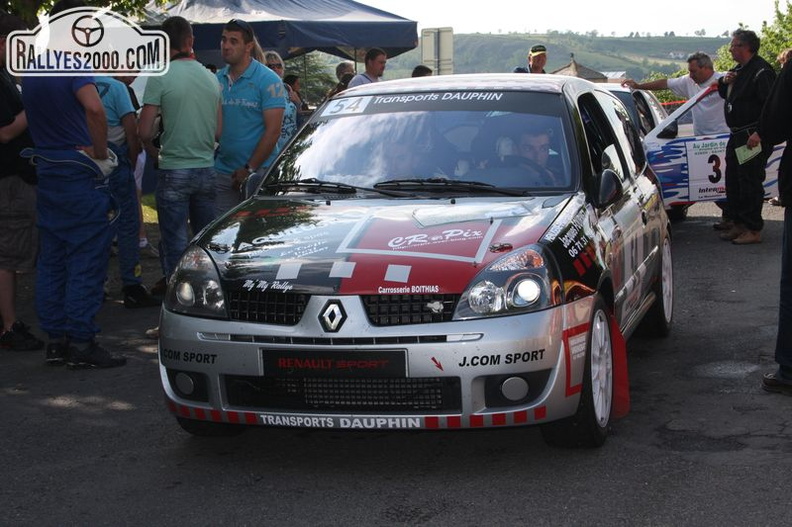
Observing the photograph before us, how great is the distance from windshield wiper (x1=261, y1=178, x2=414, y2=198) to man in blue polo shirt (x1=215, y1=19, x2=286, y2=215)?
2011mm

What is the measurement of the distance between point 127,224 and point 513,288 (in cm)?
527

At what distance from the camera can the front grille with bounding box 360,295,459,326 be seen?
4.74 m

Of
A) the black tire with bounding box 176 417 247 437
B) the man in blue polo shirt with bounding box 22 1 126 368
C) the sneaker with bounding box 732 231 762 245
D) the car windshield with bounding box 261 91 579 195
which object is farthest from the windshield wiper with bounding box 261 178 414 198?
the sneaker with bounding box 732 231 762 245

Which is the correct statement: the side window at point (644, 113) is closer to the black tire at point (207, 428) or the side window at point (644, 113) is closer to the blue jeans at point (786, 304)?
the blue jeans at point (786, 304)

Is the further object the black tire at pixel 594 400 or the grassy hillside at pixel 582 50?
the grassy hillside at pixel 582 50

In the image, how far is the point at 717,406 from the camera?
5945 mm

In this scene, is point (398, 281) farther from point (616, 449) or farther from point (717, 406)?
point (717, 406)

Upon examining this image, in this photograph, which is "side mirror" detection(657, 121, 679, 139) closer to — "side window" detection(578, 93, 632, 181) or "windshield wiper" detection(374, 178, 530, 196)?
"side window" detection(578, 93, 632, 181)

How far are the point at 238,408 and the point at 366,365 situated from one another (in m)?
0.64

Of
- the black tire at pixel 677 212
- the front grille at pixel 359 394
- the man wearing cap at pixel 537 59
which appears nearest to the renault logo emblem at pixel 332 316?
the front grille at pixel 359 394

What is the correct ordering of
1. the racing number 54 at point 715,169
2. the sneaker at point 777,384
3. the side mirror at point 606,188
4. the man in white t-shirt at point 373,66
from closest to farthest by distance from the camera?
the side mirror at point 606,188
the sneaker at point 777,384
the man in white t-shirt at point 373,66
the racing number 54 at point 715,169

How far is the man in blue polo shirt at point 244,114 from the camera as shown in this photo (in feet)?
27.1

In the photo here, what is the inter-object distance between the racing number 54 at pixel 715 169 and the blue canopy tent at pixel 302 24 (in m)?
4.97

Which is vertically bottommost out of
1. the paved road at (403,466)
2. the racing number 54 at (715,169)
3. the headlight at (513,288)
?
the paved road at (403,466)
